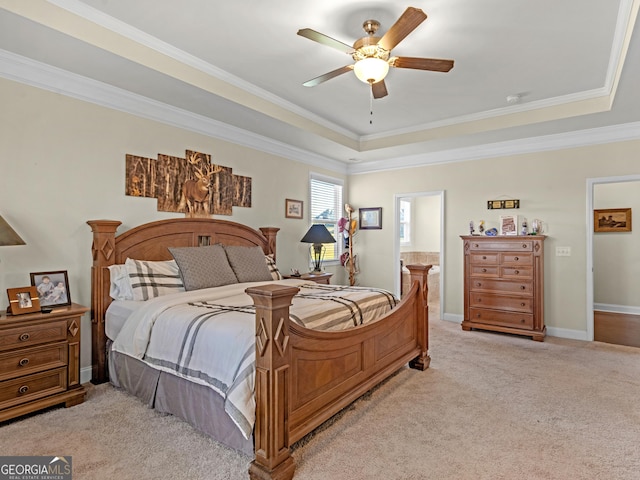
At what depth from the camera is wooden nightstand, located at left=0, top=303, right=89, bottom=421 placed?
7.59 ft

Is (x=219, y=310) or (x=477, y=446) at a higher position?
(x=219, y=310)

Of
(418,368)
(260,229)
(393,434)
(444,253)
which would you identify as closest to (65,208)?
(260,229)

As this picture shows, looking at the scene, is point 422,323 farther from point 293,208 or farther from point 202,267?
point 293,208

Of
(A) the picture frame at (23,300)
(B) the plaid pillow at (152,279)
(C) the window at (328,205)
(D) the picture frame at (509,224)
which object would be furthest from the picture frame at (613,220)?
(A) the picture frame at (23,300)

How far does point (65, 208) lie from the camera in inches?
118

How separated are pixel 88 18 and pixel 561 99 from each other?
4350 millimetres

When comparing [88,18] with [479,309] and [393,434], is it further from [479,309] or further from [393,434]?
[479,309]

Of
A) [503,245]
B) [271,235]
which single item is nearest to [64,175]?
[271,235]

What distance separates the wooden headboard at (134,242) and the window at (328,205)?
63.7 inches

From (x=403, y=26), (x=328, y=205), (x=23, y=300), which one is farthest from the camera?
(x=328, y=205)

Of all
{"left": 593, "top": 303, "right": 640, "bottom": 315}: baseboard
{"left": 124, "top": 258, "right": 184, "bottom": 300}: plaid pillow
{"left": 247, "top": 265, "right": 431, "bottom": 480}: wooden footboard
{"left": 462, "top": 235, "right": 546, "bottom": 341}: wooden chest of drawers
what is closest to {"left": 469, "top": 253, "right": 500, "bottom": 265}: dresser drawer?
{"left": 462, "top": 235, "right": 546, "bottom": 341}: wooden chest of drawers

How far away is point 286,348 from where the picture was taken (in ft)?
6.05

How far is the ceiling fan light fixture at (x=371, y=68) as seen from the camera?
8.02 ft

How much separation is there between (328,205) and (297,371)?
430 cm
